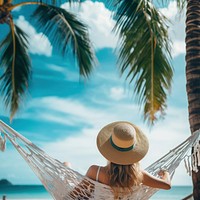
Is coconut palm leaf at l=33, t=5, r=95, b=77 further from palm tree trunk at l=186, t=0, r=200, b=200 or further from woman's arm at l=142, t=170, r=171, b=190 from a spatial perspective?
woman's arm at l=142, t=170, r=171, b=190

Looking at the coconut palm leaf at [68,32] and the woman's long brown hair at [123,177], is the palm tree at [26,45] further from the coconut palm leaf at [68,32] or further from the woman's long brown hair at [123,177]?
the woman's long brown hair at [123,177]

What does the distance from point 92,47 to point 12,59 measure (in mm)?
942

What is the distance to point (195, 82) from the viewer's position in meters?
3.16

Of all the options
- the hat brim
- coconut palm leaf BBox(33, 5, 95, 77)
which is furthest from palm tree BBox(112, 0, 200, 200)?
the hat brim

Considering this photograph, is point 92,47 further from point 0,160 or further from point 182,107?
point 182,107

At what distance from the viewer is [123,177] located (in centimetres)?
179

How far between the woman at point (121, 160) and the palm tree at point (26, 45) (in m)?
2.95

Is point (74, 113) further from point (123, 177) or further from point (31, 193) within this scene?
point (123, 177)

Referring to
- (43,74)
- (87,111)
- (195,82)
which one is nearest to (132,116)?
(87,111)

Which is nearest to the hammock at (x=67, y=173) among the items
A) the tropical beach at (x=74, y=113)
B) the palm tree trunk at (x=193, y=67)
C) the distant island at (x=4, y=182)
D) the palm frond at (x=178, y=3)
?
the palm tree trunk at (x=193, y=67)

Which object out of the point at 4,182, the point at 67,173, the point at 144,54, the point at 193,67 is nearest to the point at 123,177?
the point at 67,173

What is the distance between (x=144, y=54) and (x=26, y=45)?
1959mm

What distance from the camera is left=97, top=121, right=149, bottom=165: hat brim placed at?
178cm

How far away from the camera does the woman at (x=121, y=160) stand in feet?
5.86
